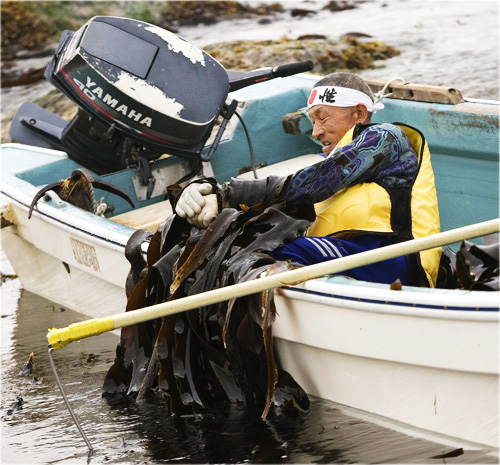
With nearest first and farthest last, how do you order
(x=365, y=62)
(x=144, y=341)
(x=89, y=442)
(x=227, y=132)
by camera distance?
(x=89, y=442) < (x=144, y=341) < (x=227, y=132) < (x=365, y=62)

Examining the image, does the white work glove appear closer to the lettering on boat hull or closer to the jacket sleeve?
the jacket sleeve

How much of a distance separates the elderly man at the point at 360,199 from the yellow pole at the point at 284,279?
393 millimetres

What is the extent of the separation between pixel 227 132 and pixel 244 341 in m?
2.46

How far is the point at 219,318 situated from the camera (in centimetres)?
371

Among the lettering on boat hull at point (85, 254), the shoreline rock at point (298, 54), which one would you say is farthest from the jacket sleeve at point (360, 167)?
the shoreline rock at point (298, 54)

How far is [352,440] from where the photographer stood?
136 inches

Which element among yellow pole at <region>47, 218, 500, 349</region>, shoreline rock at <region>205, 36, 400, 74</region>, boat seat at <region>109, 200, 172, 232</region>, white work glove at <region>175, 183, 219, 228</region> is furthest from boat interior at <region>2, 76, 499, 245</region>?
shoreline rock at <region>205, 36, 400, 74</region>

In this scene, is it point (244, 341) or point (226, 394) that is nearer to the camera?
point (244, 341)

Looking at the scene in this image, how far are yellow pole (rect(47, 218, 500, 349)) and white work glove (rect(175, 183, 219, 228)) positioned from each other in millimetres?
507

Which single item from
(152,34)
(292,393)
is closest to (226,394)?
(292,393)

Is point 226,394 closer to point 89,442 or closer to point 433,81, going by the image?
point 89,442

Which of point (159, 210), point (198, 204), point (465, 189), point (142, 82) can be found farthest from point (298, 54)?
point (198, 204)

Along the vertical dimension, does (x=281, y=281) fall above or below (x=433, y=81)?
above

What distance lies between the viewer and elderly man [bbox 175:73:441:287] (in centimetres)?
366
